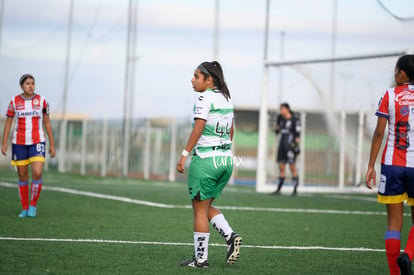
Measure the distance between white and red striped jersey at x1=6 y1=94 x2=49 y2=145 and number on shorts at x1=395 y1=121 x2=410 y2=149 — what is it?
275 inches

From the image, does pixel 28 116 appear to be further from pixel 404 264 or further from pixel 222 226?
pixel 404 264

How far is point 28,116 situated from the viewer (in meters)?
13.0

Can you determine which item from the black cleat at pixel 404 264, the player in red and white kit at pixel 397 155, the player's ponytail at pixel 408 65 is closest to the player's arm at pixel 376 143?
the player in red and white kit at pixel 397 155

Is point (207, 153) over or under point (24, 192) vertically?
over

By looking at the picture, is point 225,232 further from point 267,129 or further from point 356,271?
point 267,129

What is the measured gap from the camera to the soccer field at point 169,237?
816cm

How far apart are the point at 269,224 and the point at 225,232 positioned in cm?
465

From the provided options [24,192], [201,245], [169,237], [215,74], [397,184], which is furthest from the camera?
[24,192]

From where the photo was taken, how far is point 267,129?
80.7 feet

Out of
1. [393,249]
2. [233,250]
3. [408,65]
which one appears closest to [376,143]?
[408,65]

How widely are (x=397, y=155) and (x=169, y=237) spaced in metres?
4.10

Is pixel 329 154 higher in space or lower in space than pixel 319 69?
lower

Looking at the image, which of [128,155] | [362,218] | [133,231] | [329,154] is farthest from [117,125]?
[133,231]

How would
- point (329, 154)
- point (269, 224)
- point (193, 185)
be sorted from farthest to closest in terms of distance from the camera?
1. point (329, 154)
2. point (269, 224)
3. point (193, 185)
